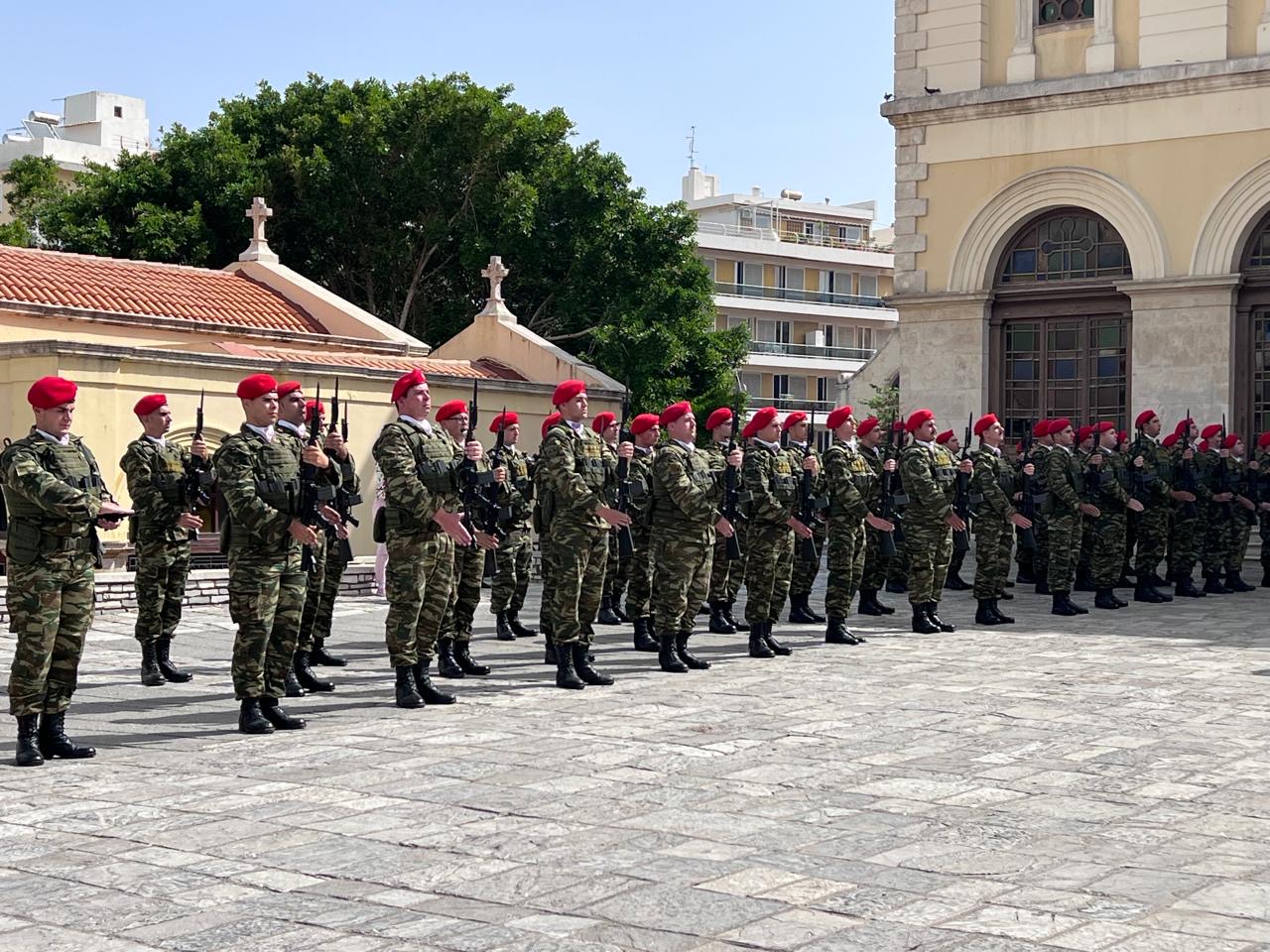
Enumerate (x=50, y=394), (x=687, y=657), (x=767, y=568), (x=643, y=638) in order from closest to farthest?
1. (x=50, y=394)
2. (x=687, y=657)
3. (x=767, y=568)
4. (x=643, y=638)

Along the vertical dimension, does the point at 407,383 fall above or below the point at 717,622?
above

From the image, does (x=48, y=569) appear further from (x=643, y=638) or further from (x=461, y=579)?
(x=643, y=638)

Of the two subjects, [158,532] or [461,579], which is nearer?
[158,532]

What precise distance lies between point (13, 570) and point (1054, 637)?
852 centimetres

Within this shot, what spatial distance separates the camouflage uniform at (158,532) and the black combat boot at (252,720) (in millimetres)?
2237

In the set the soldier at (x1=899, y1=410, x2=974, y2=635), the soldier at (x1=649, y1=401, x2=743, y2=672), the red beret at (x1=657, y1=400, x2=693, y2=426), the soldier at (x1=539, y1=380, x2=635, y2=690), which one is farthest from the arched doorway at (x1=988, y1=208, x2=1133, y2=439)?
the soldier at (x1=539, y1=380, x2=635, y2=690)

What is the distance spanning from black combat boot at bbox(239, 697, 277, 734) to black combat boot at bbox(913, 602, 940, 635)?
6.74 metres

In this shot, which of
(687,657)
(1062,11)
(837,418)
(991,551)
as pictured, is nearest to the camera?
(687,657)

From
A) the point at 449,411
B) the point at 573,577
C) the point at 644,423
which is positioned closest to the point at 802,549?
the point at 644,423

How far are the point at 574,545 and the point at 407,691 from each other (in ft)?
5.01

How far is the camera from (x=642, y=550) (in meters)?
13.7

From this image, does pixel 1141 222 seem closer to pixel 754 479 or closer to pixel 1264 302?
pixel 1264 302

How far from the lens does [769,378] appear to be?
69500 millimetres

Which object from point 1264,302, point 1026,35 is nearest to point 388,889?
point 1264,302
